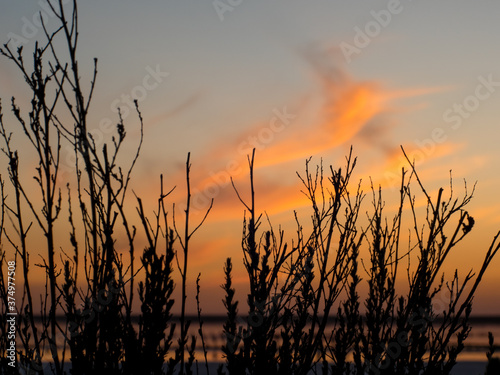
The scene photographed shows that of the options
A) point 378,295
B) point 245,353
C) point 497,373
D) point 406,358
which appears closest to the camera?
point 245,353

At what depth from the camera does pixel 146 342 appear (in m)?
3.23

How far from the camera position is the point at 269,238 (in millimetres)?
4031

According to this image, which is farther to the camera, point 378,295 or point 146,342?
point 378,295

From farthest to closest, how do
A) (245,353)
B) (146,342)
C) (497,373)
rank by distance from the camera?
(497,373) → (245,353) → (146,342)

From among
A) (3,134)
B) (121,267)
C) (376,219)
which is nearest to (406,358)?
(376,219)

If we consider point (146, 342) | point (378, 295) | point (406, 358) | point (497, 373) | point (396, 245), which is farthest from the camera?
→ point (497, 373)

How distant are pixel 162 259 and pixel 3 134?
169 centimetres

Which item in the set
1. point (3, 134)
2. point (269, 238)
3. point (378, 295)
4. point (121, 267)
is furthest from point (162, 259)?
point (378, 295)

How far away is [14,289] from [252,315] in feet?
7.71

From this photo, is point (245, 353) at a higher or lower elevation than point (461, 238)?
lower

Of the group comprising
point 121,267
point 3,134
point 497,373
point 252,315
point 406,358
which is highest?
point 3,134

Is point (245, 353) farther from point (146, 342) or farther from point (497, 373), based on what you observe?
point (497, 373)

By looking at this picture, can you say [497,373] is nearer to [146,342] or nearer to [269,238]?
[269,238]

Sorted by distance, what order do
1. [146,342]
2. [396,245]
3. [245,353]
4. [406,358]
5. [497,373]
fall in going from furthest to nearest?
[497,373], [396,245], [406,358], [245,353], [146,342]
